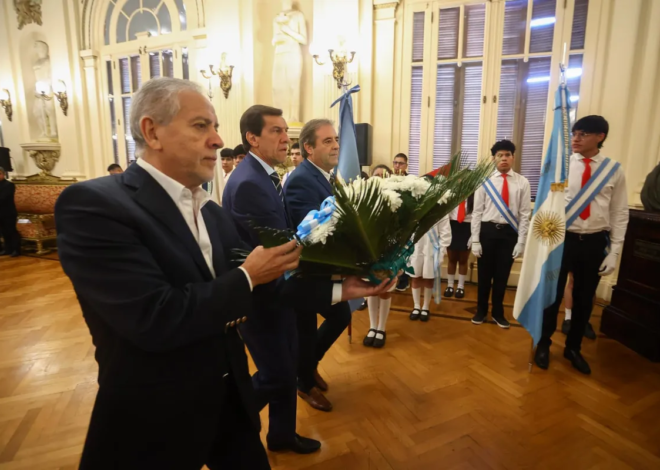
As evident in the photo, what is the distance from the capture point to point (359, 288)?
1233 mm

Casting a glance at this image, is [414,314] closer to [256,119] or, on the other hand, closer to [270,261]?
[256,119]

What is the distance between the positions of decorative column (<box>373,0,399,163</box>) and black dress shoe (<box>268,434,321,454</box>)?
415 centimetres

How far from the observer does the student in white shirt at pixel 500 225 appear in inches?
141

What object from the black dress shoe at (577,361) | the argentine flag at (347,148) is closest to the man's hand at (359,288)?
the argentine flag at (347,148)

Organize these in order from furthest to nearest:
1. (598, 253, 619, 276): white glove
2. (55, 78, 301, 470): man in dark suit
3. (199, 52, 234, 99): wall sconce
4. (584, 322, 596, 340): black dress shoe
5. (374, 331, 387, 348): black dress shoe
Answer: (199, 52, 234, 99): wall sconce
(584, 322, 596, 340): black dress shoe
(374, 331, 387, 348): black dress shoe
(598, 253, 619, 276): white glove
(55, 78, 301, 470): man in dark suit

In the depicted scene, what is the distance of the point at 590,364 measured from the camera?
293cm

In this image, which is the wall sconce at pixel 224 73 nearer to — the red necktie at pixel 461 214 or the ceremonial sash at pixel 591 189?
the red necktie at pixel 461 214

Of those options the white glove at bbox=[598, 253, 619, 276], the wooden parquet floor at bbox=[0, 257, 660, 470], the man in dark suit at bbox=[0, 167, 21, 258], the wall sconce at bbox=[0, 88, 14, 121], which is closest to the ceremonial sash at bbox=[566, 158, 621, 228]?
the white glove at bbox=[598, 253, 619, 276]

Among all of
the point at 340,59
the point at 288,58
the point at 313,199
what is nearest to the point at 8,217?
the point at 288,58

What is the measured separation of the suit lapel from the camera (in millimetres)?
942

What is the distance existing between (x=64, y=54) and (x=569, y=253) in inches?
397

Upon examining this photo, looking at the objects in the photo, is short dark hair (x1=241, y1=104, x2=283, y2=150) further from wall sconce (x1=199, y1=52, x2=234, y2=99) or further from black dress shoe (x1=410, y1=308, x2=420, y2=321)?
wall sconce (x1=199, y1=52, x2=234, y2=99)

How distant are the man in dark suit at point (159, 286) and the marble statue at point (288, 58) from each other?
4.95 m

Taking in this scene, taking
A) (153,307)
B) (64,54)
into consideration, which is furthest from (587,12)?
(64,54)
